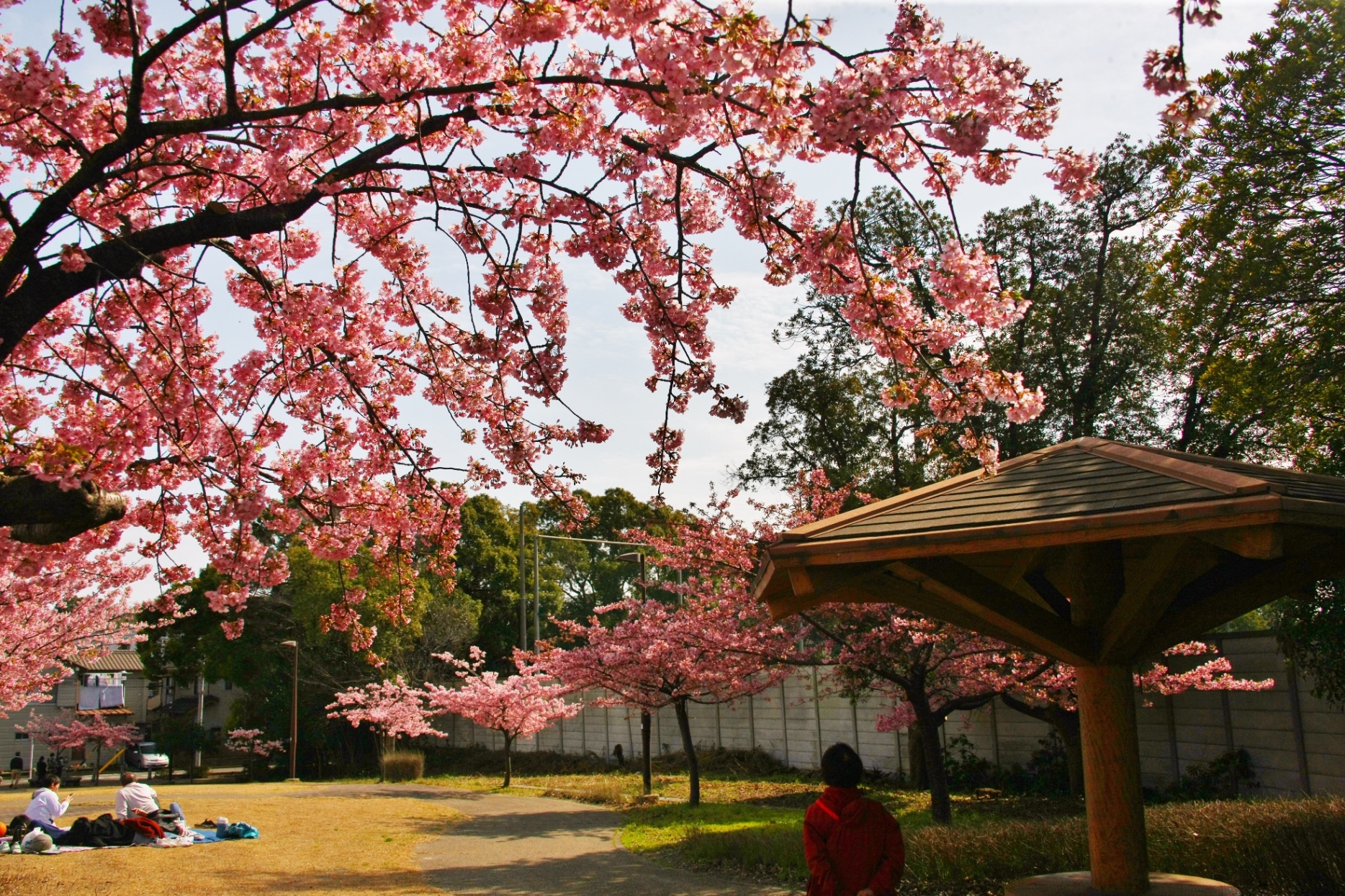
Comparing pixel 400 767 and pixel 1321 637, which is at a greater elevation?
pixel 1321 637

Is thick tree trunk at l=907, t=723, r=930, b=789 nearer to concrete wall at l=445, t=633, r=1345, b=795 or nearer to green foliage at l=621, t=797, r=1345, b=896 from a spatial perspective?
concrete wall at l=445, t=633, r=1345, b=795

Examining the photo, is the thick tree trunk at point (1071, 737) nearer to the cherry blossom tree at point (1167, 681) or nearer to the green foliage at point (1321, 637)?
the cherry blossom tree at point (1167, 681)

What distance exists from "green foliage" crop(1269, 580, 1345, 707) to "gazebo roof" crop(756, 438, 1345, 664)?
16.5ft

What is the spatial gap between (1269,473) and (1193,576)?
771mm

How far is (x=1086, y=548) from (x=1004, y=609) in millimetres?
706

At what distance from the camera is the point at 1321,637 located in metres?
→ 10.3

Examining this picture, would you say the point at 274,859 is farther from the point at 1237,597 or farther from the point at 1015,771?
the point at 1015,771

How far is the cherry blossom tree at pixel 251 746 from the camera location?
30625 millimetres

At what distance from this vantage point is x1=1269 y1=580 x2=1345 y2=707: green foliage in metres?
10.1

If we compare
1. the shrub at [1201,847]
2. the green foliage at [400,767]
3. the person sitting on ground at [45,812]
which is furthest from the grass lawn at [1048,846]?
the green foliage at [400,767]

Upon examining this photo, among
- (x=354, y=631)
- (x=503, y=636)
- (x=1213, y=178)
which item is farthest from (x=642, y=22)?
(x=503, y=636)

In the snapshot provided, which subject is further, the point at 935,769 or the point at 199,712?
the point at 199,712

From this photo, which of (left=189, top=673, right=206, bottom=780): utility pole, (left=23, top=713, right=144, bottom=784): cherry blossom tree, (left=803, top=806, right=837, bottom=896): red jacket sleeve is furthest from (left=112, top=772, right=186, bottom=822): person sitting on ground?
(left=23, top=713, right=144, bottom=784): cherry blossom tree

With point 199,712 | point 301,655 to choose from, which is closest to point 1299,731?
point 301,655
